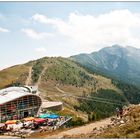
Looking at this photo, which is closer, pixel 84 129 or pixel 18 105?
pixel 84 129

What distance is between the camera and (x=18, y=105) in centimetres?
10125

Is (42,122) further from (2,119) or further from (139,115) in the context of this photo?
(139,115)

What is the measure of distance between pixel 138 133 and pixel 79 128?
1384cm

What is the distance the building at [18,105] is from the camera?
316ft

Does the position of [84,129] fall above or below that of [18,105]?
below

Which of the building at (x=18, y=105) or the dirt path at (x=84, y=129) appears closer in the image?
the dirt path at (x=84, y=129)

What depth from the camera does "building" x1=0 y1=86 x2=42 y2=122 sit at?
96.3 metres

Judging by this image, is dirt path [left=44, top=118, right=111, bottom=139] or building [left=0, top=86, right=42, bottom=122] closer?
dirt path [left=44, top=118, right=111, bottom=139]

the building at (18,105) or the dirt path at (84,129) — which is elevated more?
the building at (18,105)

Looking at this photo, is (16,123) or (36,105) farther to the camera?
(36,105)

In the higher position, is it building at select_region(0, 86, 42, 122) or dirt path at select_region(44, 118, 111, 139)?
building at select_region(0, 86, 42, 122)

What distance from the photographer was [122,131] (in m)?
31.8

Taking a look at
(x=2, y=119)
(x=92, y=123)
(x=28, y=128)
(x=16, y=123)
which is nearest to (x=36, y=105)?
(x=2, y=119)

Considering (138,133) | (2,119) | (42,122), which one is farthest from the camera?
(2,119)
